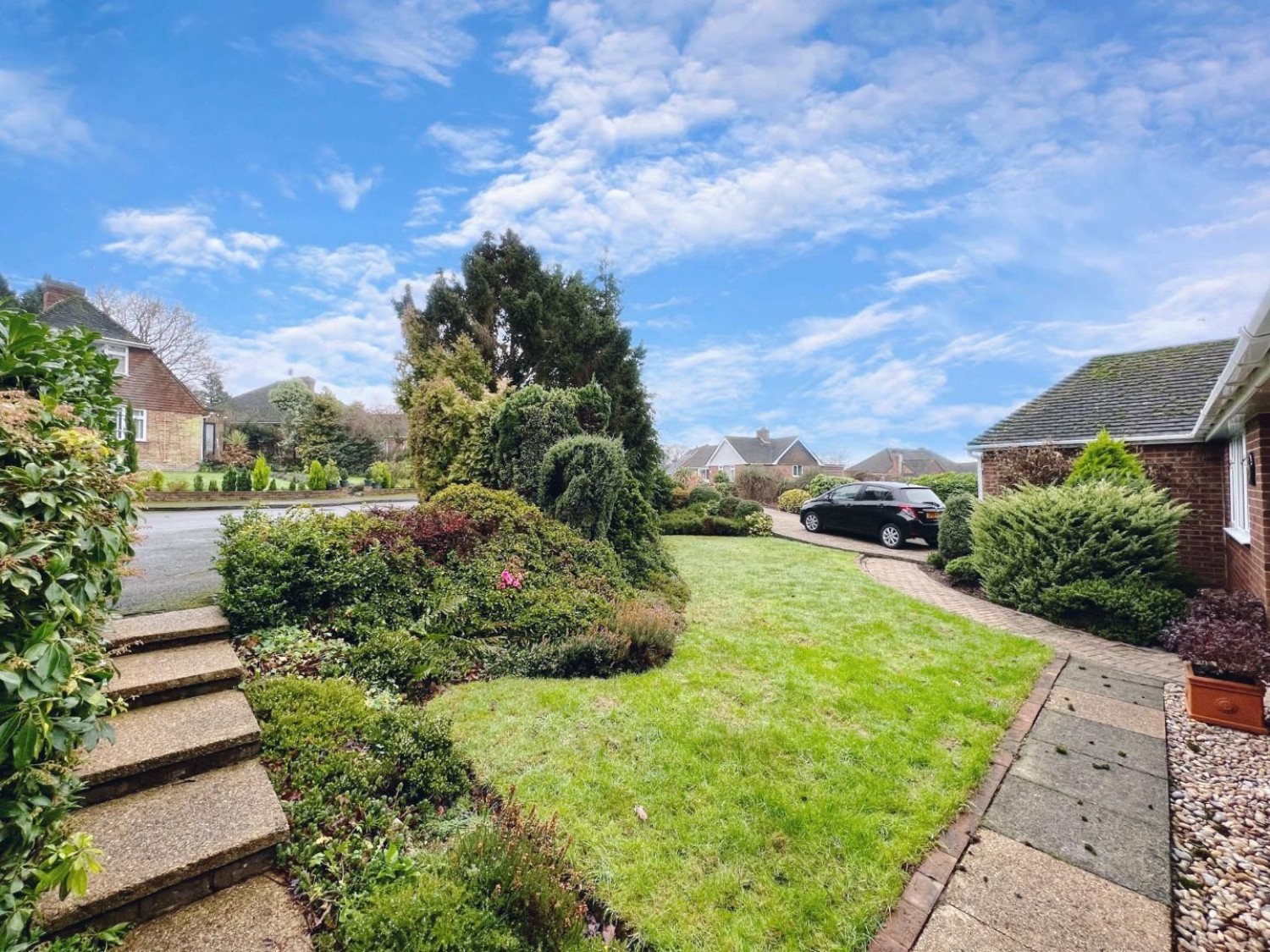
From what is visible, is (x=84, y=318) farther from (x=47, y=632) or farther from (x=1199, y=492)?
(x=1199, y=492)

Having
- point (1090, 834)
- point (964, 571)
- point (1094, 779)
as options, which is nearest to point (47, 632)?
point (1090, 834)

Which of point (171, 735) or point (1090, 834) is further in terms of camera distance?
point (1090, 834)

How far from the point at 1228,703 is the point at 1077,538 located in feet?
11.1

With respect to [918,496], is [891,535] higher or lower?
lower

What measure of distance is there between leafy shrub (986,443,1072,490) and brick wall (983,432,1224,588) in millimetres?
1151

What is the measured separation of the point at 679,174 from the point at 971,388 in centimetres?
1260

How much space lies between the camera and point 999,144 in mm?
6742

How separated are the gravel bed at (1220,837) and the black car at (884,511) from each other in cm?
853

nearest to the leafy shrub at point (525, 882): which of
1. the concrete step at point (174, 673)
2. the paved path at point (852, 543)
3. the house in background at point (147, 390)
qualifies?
the concrete step at point (174, 673)

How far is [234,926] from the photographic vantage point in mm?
1868

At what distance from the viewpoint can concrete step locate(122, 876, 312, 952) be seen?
1773mm

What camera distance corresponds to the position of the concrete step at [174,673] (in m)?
2.84

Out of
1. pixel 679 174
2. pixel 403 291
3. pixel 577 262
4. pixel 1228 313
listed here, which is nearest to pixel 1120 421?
pixel 1228 313

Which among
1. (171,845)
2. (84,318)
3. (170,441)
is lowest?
(171,845)
